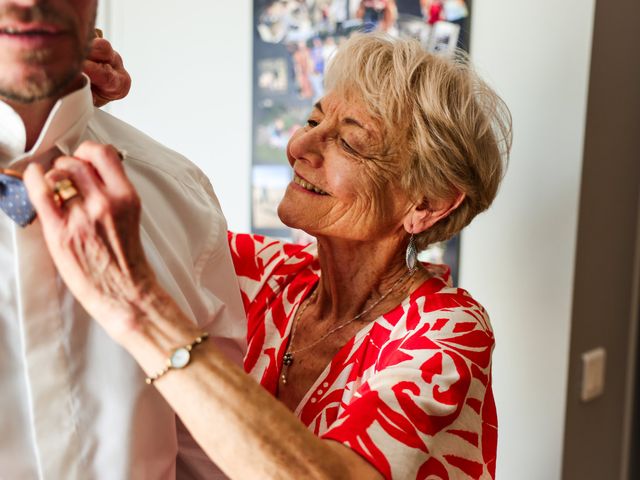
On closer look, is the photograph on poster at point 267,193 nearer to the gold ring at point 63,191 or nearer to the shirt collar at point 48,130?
the shirt collar at point 48,130

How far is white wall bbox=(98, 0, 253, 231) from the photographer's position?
6.40 ft

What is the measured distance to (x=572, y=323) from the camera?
1600 millimetres

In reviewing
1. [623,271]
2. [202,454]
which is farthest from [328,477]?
[623,271]

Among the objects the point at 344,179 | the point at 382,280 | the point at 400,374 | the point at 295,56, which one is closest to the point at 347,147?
the point at 344,179

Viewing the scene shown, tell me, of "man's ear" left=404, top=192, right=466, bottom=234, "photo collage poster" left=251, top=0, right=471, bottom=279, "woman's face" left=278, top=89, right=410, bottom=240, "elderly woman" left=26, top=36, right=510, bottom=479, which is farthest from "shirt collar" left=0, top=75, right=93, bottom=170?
"photo collage poster" left=251, top=0, right=471, bottom=279

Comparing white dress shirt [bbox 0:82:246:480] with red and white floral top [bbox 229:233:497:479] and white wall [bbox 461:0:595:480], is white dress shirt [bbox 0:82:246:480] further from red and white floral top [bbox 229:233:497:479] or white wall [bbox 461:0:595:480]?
white wall [bbox 461:0:595:480]

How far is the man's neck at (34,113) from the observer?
698 millimetres

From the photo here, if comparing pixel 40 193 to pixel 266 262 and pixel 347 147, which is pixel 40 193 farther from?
pixel 266 262

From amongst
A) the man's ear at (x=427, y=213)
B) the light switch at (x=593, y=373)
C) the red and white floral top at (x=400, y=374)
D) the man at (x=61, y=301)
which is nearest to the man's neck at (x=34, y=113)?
the man at (x=61, y=301)

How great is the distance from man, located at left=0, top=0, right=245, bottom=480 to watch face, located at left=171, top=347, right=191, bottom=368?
0.38 ft

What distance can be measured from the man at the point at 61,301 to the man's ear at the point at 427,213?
1.91 ft

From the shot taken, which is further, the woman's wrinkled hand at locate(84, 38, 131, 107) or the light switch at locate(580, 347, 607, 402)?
the light switch at locate(580, 347, 607, 402)

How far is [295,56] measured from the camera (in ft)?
6.08

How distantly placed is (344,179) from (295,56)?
0.62m
